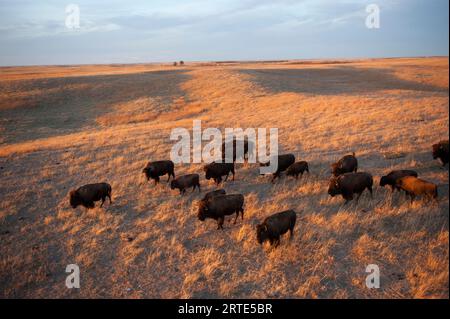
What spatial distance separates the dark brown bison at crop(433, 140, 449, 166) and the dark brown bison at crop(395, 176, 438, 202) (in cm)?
411

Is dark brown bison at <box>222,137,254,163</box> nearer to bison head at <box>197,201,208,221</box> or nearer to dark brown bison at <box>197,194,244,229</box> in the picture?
dark brown bison at <box>197,194,244,229</box>

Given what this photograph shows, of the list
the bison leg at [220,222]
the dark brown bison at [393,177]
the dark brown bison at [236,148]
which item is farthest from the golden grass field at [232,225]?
the dark brown bison at [236,148]

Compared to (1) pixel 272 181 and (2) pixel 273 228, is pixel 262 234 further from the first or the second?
(1) pixel 272 181

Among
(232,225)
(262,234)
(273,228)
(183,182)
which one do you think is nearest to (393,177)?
(273,228)

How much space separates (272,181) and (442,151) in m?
7.93

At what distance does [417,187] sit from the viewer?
11.4m

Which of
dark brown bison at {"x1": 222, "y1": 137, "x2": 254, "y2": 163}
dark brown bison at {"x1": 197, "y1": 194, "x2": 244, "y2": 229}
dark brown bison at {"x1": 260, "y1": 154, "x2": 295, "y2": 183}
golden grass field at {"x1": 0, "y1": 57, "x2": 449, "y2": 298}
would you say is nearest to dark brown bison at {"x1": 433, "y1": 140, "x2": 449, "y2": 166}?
golden grass field at {"x1": 0, "y1": 57, "x2": 449, "y2": 298}

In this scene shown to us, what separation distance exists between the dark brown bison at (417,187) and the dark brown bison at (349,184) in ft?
3.81

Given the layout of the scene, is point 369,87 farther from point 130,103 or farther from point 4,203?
point 4,203

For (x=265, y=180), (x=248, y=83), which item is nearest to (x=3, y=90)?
(x=248, y=83)

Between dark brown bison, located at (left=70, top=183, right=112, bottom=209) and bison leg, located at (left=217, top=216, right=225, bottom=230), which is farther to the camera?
dark brown bison, located at (left=70, top=183, right=112, bottom=209)

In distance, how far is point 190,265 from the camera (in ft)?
29.9

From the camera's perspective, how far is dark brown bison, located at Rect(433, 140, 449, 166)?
47.2 feet
